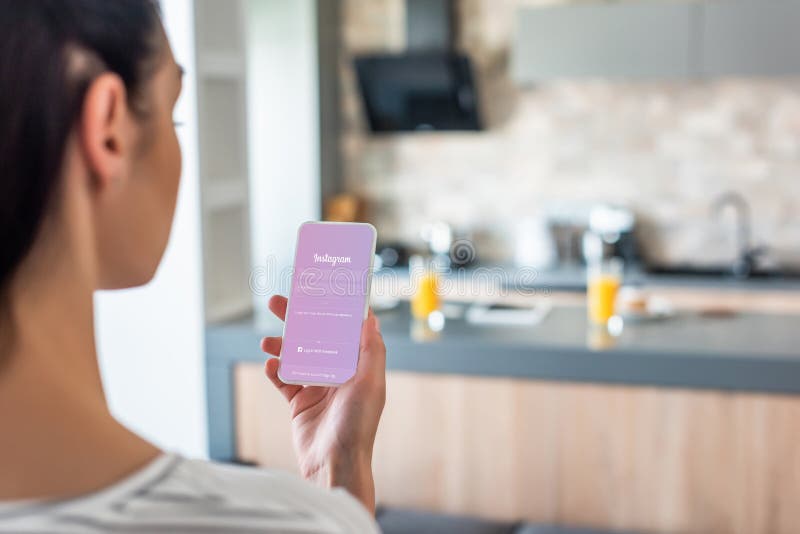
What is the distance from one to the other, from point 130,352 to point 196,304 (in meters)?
0.25

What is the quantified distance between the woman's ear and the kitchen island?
1.96 meters

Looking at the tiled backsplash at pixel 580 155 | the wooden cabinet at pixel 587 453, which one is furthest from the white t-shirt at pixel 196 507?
the tiled backsplash at pixel 580 155

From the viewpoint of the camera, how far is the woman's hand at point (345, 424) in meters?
0.88

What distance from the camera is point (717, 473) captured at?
2377 millimetres

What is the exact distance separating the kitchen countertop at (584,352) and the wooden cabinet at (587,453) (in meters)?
0.04

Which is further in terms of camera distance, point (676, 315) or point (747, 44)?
point (747, 44)

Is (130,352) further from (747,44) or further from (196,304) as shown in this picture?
(747,44)

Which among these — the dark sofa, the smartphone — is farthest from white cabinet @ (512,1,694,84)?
the smartphone

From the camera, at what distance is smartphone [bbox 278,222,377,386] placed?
1162mm

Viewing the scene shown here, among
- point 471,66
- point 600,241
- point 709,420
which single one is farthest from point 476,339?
point 471,66

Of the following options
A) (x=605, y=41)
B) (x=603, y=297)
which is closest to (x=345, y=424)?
(x=603, y=297)

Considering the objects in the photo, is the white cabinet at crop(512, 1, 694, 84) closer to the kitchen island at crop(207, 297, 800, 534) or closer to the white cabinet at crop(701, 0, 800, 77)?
the white cabinet at crop(701, 0, 800, 77)

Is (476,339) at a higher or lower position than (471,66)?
lower

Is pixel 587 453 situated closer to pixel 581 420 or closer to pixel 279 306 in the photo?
pixel 581 420
